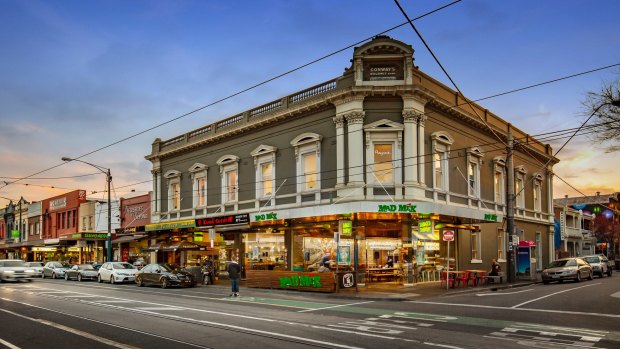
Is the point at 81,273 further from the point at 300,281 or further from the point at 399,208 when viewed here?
the point at 399,208

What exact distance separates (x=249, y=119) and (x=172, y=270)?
9.93m

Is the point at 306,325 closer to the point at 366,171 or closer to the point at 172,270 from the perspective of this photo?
the point at 366,171

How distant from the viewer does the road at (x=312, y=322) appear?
10633 mm

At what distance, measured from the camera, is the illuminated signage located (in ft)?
95.7

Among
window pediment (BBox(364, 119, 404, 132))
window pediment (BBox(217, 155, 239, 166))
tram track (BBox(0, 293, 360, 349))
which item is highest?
window pediment (BBox(364, 119, 404, 132))

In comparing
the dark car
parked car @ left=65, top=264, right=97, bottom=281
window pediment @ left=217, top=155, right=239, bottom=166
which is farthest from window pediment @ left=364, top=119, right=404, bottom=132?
parked car @ left=65, top=264, right=97, bottom=281

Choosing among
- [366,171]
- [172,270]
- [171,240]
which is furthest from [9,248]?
[366,171]

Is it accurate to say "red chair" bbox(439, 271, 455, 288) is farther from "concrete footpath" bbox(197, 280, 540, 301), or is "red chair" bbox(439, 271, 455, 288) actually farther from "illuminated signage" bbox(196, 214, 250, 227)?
"illuminated signage" bbox(196, 214, 250, 227)

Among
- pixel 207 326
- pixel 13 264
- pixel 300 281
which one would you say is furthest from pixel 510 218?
pixel 13 264

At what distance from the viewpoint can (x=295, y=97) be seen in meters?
29.2

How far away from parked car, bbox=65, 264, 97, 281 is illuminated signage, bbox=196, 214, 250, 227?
1014cm

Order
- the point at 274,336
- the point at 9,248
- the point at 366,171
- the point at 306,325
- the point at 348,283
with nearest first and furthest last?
the point at 274,336 < the point at 306,325 < the point at 348,283 < the point at 366,171 < the point at 9,248

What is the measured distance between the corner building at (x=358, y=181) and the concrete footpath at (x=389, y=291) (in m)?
0.64

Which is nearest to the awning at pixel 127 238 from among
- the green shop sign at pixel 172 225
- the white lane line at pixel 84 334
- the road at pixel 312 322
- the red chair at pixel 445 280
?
the green shop sign at pixel 172 225
